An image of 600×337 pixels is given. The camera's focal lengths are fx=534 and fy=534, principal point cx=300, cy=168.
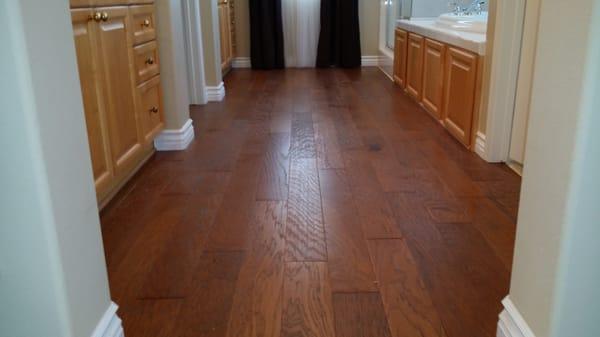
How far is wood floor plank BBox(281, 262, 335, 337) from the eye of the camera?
1329 mm

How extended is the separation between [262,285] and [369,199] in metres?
0.77

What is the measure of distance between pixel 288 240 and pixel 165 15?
154 cm

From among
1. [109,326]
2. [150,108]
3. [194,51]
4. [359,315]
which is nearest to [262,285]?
[359,315]

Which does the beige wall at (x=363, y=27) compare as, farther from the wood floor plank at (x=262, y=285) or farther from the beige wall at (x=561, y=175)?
the beige wall at (x=561, y=175)

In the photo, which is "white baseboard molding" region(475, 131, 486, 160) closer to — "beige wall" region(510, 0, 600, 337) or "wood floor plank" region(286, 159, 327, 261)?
"wood floor plank" region(286, 159, 327, 261)

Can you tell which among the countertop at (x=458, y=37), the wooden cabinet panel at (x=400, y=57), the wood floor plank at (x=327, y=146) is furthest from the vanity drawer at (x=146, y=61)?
the wooden cabinet panel at (x=400, y=57)

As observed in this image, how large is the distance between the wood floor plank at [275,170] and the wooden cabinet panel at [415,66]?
127 cm

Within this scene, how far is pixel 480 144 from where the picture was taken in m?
2.66

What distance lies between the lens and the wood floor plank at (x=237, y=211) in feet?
5.94

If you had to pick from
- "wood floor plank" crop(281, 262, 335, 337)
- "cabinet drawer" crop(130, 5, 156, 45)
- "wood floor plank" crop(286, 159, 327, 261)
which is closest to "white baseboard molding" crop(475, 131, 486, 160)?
"wood floor plank" crop(286, 159, 327, 261)

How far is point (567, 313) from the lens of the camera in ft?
3.21

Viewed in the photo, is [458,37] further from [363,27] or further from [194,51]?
[363,27]

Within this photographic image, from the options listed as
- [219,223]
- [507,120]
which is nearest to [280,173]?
[219,223]

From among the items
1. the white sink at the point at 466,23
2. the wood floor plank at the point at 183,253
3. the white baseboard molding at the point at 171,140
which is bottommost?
the wood floor plank at the point at 183,253
